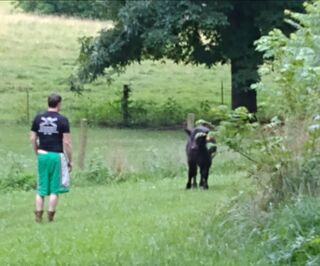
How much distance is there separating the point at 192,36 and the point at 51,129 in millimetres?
22850

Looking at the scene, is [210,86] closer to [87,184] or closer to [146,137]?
[146,137]

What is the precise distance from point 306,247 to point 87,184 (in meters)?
13.5

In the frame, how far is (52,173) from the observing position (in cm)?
1501

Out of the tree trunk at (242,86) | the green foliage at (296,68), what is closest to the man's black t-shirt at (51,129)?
the green foliage at (296,68)

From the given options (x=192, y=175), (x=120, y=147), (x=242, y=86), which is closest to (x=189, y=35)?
(x=242, y=86)

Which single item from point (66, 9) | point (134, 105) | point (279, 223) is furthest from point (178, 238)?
point (66, 9)

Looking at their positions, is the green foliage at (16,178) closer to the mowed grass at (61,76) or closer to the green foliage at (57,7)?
the mowed grass at (61,76)

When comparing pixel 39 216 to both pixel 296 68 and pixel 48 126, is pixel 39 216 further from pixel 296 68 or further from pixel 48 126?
pixel 296 68

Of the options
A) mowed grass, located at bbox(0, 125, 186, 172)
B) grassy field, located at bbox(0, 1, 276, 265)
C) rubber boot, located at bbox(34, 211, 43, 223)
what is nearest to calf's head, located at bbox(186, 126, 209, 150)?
grassy field, located at bbox(0, 1, 276, 265)

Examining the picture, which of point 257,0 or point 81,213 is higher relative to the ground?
point 257,0

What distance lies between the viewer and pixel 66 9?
81438 mm

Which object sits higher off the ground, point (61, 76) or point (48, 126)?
point (61, 76)

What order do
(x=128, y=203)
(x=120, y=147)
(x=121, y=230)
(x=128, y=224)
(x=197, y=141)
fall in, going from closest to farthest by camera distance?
(x=121, y=230)
(x=128, y=224)
(x=128, y=203)
(x=197, y=141)
(x=120, y=147)

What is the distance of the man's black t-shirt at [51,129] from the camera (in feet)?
48.6
